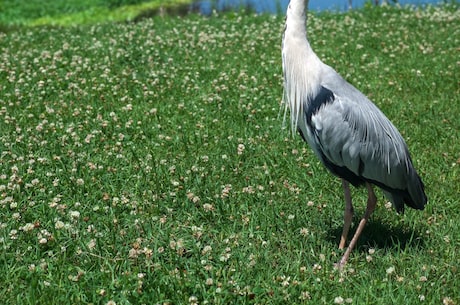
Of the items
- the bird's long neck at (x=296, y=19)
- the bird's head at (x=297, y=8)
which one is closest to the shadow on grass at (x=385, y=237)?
the bird's long neck at (x=296, y=19)

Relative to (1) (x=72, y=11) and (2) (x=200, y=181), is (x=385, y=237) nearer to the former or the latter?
(2) (x=200, y=181)

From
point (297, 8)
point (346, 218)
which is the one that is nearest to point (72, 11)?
point (297, 8)

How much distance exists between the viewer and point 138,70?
1180 cm

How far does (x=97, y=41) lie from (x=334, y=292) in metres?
9.36

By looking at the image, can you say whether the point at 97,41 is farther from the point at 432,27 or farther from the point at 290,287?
the point at 290,287

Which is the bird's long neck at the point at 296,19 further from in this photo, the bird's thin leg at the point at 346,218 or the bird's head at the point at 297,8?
the bird's thin leg at the point at 346,218

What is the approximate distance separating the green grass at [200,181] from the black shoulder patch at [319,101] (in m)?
→ 1.04

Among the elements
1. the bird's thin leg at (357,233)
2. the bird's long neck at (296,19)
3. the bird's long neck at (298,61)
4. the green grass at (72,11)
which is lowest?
the green grass at (72,11)

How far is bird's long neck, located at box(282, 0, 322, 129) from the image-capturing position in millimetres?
6191

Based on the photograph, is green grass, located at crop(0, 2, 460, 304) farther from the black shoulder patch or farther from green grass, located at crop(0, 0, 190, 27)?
green grass, located at crop(0, 0, 190, 27)

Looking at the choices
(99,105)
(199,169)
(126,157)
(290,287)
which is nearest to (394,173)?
(290,287)

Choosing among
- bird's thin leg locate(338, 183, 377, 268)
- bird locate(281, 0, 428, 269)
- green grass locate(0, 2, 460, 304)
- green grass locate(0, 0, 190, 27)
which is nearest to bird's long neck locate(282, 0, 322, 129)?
bird locate(281, 0, 428, 269)

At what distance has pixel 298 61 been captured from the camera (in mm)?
6230

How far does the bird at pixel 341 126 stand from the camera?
6164 mm
